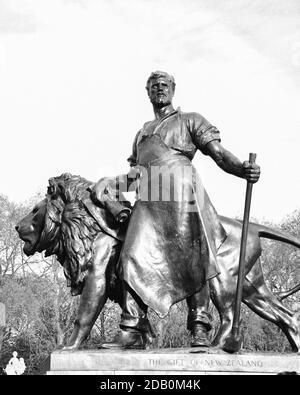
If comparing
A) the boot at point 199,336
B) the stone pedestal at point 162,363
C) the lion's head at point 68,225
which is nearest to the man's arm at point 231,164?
the lion's head at point 68,225

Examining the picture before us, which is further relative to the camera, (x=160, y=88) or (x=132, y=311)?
(x=160, y=88)

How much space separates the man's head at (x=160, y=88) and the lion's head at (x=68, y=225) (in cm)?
118

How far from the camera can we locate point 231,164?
26.7 ft

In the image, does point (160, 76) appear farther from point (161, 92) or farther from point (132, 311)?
point (132, 311)

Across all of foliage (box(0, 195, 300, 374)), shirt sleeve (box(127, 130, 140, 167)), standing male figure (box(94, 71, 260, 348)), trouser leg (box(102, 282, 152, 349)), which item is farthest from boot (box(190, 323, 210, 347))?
foliage (box(0, 195, 300, 374))

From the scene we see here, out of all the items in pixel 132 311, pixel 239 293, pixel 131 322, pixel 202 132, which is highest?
pixel 202 132

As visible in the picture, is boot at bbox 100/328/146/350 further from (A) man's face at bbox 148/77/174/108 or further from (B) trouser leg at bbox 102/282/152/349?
(A) man's face at bbox 148/77/174/108

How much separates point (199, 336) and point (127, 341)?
0.72 m

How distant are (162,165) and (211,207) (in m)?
0.70

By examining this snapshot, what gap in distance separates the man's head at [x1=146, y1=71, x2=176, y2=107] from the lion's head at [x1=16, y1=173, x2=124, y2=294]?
1.18m

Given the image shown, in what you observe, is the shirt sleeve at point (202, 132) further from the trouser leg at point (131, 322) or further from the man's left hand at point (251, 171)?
the trouser leg at point (131, 322)

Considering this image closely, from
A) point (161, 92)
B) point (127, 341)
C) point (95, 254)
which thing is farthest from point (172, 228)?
point (161, 92)

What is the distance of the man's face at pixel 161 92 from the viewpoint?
8508 millimetres

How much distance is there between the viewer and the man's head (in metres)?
8.51
